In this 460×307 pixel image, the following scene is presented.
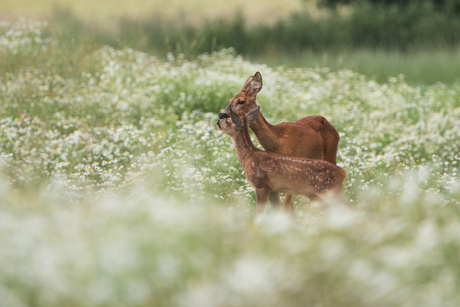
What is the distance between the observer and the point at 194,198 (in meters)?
5.27

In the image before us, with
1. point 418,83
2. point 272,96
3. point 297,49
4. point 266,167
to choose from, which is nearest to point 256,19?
point 297,49

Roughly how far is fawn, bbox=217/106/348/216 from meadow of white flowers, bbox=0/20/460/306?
26 centimetres

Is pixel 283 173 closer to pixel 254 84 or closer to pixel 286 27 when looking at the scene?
pixel 254 84

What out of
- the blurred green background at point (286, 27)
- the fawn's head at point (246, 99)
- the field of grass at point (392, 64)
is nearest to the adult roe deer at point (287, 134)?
the fawn's head at point (246, 99)

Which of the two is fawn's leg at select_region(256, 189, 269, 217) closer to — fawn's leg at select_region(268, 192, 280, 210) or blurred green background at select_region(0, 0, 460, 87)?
fawn's leg at select_region(268, 192, 280, 210)

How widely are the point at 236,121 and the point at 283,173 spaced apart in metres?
0.55

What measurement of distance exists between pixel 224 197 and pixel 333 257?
3.06 m

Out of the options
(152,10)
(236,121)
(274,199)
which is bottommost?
(274,199)

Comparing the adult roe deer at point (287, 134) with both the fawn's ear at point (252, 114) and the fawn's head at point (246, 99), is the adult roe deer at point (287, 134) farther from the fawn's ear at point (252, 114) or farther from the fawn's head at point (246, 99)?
the fawn's ear at point (252, 114)

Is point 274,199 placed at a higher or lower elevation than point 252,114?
lower

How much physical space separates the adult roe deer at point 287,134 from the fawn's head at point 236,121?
0.19 feet

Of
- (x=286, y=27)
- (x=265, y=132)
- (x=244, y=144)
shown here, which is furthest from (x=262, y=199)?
(x=286, y=27)

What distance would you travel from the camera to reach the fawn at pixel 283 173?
3.92 metres

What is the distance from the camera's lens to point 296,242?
8.75ft
